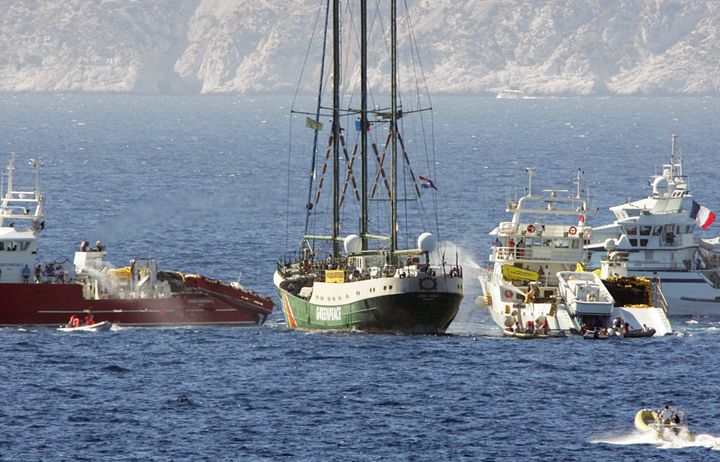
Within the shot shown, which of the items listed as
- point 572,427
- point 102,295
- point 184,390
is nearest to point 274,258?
point 102,295

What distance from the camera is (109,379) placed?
9325cm

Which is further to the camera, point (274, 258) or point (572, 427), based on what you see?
point (274, 258)

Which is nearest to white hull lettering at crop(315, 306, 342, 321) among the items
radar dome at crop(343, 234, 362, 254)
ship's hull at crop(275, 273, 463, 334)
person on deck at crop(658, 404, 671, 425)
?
ship's hull at crop(275, 273, 463, 334)

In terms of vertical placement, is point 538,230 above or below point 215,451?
above

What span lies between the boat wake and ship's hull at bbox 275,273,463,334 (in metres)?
25.9

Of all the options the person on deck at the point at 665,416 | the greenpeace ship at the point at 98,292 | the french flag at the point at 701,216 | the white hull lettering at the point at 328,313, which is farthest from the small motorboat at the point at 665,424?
the french flag at the point at 701,216

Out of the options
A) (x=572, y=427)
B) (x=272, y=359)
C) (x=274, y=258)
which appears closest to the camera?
(x=572, y=427)

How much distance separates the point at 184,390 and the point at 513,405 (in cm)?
1784

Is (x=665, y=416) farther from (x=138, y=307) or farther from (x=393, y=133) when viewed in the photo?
(x=138, y=307)

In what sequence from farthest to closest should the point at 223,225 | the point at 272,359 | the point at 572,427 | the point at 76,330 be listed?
the point at 223,225
the point at 76,330
the point at 272,359
the point at 572,427

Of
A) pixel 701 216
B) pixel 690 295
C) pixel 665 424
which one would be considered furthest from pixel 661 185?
pixel 665 424

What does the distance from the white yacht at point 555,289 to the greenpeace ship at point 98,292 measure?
58.7 ft

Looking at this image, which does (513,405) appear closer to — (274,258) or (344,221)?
(274,258)

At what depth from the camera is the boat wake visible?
78.1m
